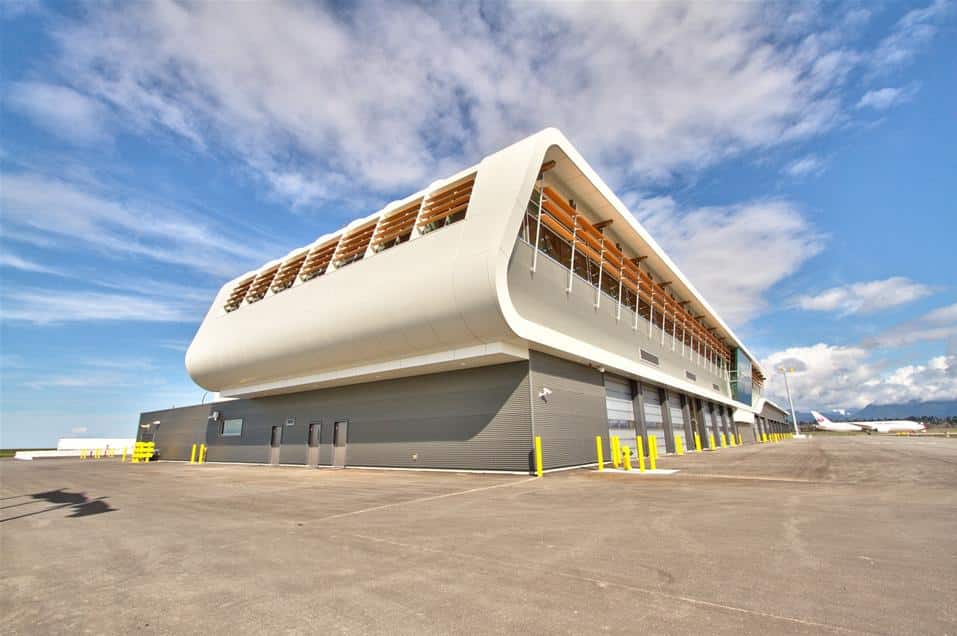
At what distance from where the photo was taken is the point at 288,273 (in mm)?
26109

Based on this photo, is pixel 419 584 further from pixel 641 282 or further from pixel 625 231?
pixel 641 282

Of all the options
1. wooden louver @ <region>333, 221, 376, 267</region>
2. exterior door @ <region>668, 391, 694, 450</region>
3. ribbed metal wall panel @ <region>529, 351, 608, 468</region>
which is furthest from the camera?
exterior door @ <region>668, 391, 694, 450</region>

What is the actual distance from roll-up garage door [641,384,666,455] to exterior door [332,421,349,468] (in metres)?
16.9

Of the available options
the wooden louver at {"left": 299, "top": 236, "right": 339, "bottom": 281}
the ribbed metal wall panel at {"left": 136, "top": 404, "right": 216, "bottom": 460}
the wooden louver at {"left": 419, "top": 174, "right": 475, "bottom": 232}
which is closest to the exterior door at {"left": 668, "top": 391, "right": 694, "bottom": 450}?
the wooden louver at {"left": 419, "top": 174, "right": 475, "bottom": 232}

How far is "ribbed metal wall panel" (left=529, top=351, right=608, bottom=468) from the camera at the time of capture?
15.8 m

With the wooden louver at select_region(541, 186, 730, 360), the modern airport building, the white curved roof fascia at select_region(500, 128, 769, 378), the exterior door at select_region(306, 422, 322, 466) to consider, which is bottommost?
the exterior door at select_region(306, 422, 322, 466)

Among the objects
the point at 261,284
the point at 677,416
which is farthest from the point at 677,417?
the point at 261,284

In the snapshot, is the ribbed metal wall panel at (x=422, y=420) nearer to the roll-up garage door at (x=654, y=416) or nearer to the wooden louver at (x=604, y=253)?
the wooden louver at (x=604, y=253)

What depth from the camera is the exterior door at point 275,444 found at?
25.9 metres

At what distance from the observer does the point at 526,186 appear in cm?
1529

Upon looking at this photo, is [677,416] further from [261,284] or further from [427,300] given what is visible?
[261,284]

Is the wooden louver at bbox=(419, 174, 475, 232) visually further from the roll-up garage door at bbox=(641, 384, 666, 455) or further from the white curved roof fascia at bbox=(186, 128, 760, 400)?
the roll-up garage door at bbox=(641, 384, 666, 455)

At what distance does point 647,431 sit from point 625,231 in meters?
11.7

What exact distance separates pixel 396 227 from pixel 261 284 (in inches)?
539
